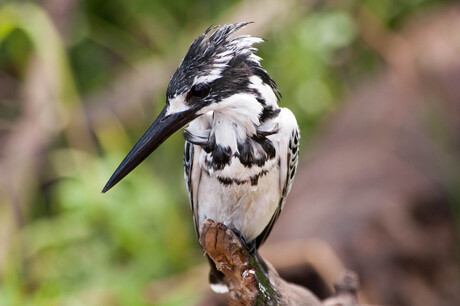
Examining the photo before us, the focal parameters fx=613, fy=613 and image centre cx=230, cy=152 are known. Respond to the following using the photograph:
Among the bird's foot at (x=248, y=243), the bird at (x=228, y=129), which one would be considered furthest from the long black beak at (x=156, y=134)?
the bird's foot at (x=248, y=243)

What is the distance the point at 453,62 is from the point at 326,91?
93 cm

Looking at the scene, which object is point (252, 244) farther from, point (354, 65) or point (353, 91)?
point (354, 65)

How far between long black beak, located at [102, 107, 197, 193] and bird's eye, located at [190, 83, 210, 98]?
4cm

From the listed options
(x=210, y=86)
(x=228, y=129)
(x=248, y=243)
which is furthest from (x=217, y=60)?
(x=248, y=243)

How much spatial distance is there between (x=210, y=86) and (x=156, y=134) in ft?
0.67

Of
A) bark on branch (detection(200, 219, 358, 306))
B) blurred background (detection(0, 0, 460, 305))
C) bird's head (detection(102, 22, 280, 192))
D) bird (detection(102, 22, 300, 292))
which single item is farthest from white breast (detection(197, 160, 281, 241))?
blurred background (detection(0, 0, 460, 305))

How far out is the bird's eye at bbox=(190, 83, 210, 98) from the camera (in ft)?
5.27

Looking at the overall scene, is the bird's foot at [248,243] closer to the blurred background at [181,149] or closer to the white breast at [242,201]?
the white breast at [242,201]

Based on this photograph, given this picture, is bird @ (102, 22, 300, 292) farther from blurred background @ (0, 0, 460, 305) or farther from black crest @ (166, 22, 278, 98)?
blurred background @ (0, 0, 460, 305)

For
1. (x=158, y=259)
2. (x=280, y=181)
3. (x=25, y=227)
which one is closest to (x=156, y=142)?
(x=280, y=181)

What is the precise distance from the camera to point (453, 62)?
413cm

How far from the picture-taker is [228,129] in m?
1.71

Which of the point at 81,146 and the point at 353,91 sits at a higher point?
the point at 353,91

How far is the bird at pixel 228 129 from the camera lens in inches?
64.2
